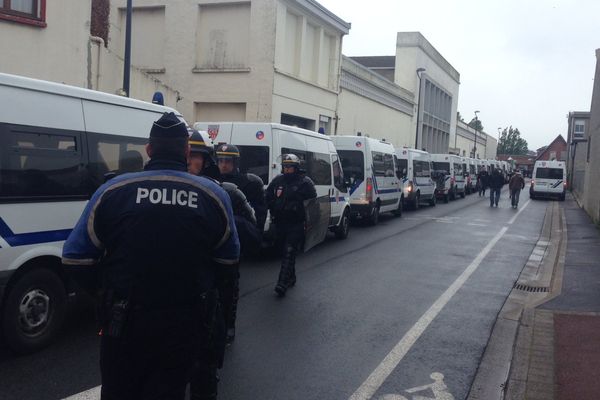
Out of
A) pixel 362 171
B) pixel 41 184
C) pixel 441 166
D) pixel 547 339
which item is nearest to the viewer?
pixel 41 184

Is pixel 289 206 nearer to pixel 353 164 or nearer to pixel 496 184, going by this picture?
pixel 353 164

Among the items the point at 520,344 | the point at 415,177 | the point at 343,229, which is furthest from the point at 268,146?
the point at 415,177

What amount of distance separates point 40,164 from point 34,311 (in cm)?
135

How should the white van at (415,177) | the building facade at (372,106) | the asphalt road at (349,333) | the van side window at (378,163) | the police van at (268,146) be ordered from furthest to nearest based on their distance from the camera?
the building facade at (372,106)
the white van at (415,177)
the van side window at (378,163)
the police van at (268,146)
the asphalt road at (349,333)

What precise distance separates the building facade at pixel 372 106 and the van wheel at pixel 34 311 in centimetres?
2049

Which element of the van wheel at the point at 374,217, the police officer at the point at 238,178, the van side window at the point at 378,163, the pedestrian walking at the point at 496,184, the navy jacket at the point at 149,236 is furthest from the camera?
the pedestrian walking at the point at 496,184

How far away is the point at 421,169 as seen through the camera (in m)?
26.0

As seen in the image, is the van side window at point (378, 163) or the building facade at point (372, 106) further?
the building facade at point (372, 106)

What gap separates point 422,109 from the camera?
47.6 metres

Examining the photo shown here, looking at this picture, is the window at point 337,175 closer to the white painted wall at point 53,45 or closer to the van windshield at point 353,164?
the van windshield at point 353,164

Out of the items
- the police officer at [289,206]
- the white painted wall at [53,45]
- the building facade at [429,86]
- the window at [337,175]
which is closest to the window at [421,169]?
the window at [337,175]

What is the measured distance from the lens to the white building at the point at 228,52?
72.3 feet

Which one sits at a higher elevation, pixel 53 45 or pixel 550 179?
pixel 53 45

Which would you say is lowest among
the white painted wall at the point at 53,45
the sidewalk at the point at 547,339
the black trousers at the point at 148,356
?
the sidewalk at the point at 547,339
